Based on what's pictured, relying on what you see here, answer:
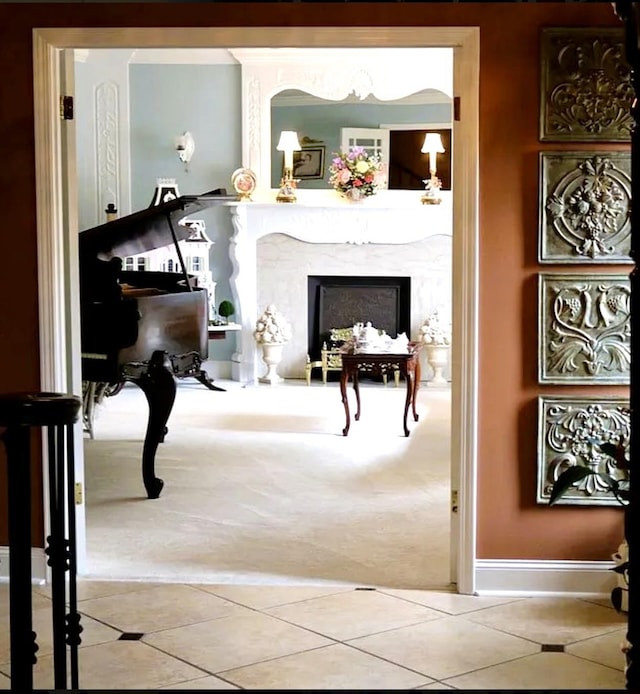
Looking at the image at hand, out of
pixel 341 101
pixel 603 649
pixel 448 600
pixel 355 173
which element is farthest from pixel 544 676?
pixel 341 101

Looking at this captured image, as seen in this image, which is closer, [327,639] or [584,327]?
[327,639]

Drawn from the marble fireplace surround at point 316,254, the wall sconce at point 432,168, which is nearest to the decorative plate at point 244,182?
the marble fireplace surround at point 316,254

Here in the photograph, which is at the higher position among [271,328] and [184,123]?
[184,123]

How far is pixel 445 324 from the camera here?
9.52 m

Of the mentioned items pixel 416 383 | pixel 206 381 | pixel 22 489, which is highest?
pixel 22 489

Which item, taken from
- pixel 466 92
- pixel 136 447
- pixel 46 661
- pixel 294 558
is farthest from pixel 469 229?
pixel 136 447

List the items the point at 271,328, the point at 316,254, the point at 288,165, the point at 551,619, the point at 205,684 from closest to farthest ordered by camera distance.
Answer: the point at 205,684
the point at 551,619
the point at 288,165
the point at 271,328
the point at 316,254

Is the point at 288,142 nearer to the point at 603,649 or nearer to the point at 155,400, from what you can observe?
the point at 155,400

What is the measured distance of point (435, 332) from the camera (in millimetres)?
9469

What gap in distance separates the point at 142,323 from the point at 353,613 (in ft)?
6.97

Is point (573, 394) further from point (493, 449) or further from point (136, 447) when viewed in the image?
point (136, 447)

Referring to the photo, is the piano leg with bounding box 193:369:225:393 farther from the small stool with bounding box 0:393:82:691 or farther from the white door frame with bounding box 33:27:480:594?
the small stool with bounding box 0:393:82:691

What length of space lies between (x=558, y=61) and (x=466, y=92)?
34cm

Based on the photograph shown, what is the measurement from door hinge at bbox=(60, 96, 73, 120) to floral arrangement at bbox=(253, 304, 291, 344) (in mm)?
5603
